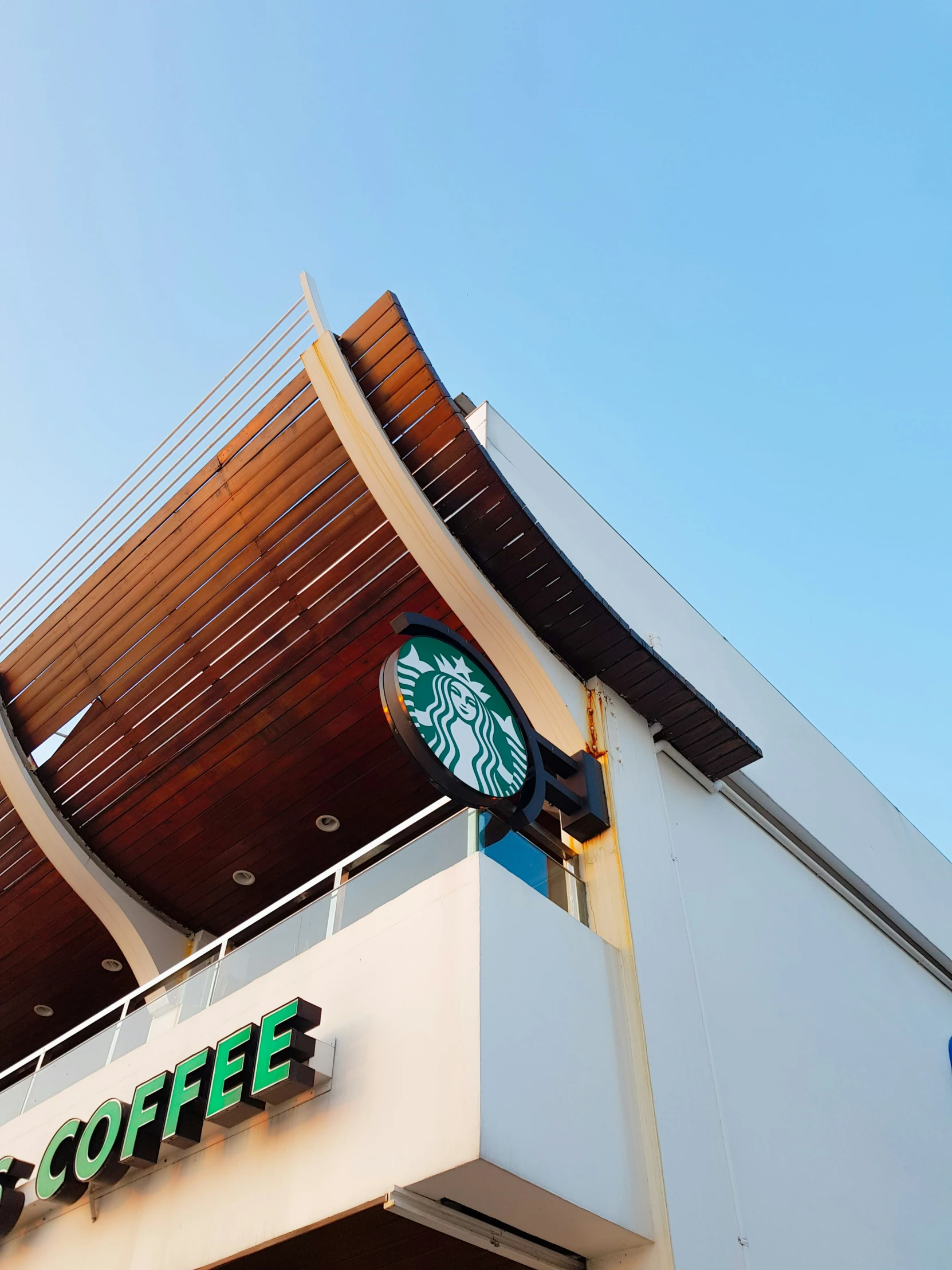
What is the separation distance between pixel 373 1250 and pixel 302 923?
242 cm

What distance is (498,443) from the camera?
11.5 metres

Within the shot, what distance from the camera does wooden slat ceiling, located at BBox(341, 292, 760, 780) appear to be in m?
9.21

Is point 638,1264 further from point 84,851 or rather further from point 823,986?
point 84,851

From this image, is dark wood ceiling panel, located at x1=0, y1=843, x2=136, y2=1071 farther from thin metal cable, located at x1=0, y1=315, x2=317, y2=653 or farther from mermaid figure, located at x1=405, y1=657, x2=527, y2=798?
mermaid figure, located at x1=405, y1=657, x2=527, y2=798

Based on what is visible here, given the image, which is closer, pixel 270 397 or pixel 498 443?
pixel 270 397

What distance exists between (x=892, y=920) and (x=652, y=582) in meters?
5.50

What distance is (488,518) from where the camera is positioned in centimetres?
940

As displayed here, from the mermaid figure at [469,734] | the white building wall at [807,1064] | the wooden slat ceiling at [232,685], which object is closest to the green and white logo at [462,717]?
the mermaid figure at [469,734]

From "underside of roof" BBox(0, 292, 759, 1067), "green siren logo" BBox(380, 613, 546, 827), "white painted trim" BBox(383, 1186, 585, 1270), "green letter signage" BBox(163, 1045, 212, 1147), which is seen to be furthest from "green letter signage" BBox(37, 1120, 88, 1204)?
"green siren logo" BBox(380, 613, 546, 827)

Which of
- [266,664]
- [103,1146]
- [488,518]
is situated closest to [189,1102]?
[103,1146]

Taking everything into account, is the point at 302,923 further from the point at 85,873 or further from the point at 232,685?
the point at 85,873

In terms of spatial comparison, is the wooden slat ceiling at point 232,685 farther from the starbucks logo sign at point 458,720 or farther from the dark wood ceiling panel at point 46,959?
the starbucks logo sign at point 458,720

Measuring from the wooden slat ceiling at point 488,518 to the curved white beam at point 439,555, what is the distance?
154 mm

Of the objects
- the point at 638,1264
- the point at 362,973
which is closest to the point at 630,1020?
the point at 638,1264
